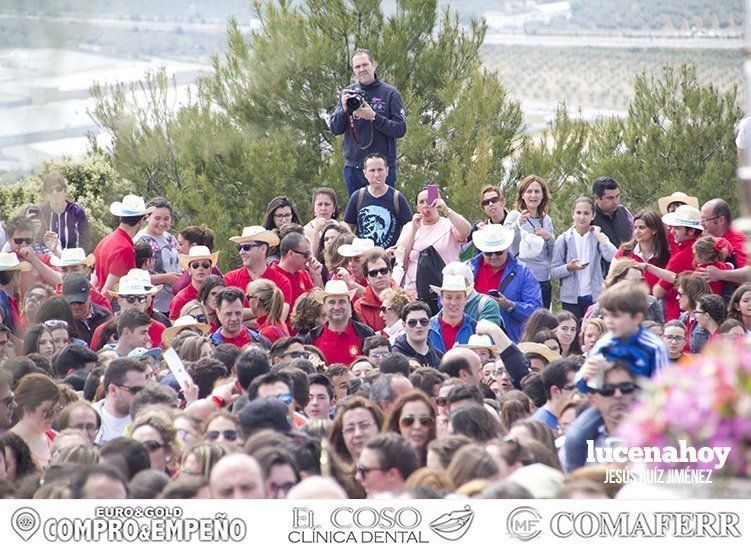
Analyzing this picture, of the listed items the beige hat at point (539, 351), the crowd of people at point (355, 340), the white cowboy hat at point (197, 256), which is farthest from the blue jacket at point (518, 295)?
the white cowboy hat at point (197, 256)

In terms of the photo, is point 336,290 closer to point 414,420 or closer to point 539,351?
point 539,351

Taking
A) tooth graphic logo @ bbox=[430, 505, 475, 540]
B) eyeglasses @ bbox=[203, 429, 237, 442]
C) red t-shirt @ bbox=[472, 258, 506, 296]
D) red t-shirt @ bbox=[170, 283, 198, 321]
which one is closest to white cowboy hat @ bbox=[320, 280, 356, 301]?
red t-shirt @ bbox=[472, 258, 506, 296]

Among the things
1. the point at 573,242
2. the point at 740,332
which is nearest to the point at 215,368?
the point at 740,332

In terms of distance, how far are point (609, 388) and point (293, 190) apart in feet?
27.2

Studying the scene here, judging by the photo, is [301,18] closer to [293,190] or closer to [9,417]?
[293,190]

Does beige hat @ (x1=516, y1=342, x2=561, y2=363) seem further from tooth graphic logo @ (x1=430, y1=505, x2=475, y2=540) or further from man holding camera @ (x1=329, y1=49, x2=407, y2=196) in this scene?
man holding camera @ (x1=329, y1=49, x2=407, y2=196)

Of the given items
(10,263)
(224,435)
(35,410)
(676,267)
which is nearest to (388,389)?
(224,435)

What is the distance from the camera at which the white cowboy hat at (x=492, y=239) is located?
9422 mm

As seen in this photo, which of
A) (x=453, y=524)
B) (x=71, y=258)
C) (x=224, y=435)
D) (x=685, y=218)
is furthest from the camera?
(x=71, y=258)

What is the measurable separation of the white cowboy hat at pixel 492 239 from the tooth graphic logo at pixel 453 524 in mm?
3957

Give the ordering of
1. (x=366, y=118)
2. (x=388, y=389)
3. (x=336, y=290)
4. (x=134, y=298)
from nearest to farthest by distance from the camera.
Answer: (x=388, y=389) → (x=336, y=290) → (x=134, y=298) → (x=366, y=118)

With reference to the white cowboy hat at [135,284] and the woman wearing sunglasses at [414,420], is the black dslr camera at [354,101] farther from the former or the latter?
the woman wearing sunglasses at [414,420]

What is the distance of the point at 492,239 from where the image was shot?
9.46 metres

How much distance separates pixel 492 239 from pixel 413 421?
10.8ft
